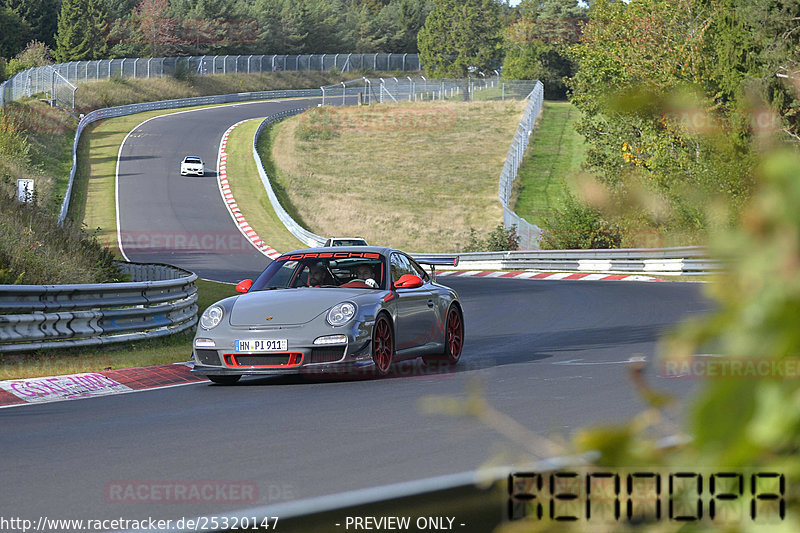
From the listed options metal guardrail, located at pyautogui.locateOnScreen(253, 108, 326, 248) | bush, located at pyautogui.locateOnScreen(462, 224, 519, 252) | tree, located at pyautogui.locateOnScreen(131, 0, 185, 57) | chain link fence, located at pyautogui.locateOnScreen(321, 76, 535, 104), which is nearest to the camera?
bush, located at pyautogui.locateOnScreen(462, 224, 519, 252)

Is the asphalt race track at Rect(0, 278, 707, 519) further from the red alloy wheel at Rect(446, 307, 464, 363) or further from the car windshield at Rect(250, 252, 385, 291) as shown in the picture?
the car windshield at Rect(250, 252, 385, 291)

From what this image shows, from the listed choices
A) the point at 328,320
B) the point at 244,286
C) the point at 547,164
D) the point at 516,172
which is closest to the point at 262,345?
the point at 328,320

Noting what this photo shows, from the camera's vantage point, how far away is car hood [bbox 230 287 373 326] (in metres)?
11.6

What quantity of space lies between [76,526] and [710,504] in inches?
191

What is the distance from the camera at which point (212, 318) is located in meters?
11.8

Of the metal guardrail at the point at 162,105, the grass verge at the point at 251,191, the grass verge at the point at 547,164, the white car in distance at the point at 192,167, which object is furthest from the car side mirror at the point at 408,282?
the white car in distance at the point at 192,167

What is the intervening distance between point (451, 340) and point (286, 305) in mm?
2732

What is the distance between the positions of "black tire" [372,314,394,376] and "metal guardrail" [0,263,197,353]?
4.09m

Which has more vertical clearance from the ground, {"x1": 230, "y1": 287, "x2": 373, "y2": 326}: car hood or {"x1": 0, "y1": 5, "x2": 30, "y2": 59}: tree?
{"x1": 230, "y1": 287, "x2": 373, "y2": 326}: car hood

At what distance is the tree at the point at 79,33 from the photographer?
101m

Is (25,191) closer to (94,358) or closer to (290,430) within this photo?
(94,358)

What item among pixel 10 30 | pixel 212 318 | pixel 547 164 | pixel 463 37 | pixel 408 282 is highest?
pixel 408 282

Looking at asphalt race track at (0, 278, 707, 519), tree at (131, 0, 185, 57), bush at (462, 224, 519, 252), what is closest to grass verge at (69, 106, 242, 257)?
bush at (462, 224, 519, 252)

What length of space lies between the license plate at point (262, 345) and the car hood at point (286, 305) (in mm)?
206
